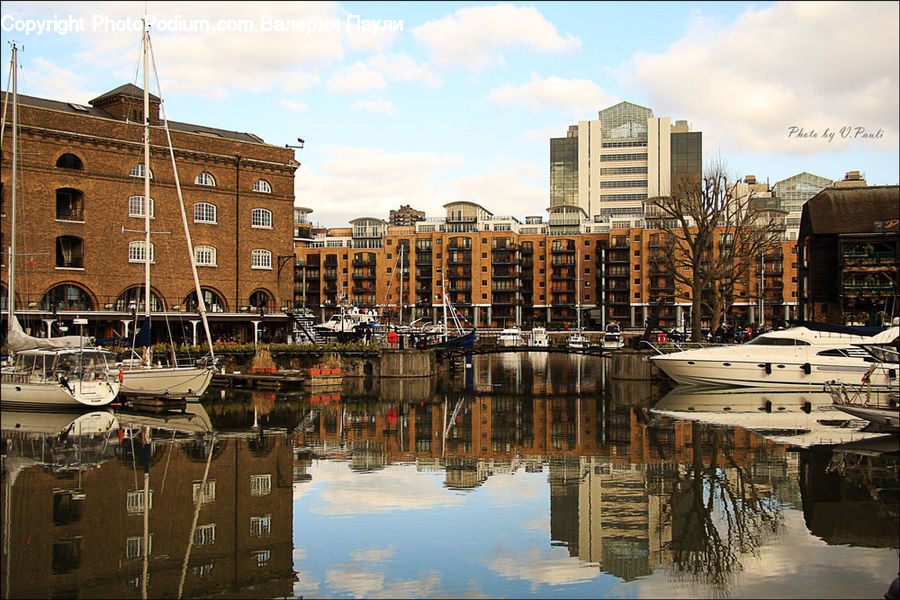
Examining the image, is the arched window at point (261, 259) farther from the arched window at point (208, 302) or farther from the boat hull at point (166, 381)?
the boat hull at point (166, 381)

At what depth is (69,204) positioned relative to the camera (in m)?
51.2

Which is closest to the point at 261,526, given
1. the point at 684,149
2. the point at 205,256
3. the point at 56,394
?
the point at 56,394

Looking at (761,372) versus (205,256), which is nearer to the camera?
(761,372)

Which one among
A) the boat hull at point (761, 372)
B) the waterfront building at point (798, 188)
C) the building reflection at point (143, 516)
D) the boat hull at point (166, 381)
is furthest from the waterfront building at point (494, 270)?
the building reflection at point (143, 516)

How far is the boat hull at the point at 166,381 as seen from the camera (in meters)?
32.2

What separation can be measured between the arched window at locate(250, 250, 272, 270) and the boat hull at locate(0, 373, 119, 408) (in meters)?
28.5

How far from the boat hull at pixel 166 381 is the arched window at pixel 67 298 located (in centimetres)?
1954

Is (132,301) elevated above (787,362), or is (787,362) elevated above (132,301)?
(132,301)

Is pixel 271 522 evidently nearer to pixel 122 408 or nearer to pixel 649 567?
pixel 649 567

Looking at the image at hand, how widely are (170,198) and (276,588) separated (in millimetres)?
47409

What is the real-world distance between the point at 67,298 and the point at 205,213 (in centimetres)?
1089

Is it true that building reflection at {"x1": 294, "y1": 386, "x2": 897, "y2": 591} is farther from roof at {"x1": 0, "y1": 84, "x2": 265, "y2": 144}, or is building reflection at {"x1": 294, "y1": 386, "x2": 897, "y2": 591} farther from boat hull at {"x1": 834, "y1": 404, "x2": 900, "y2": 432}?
roof at {"x1": 0, "y1": 84, "x2": 265, "y2": 144}

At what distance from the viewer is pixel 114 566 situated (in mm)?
12602

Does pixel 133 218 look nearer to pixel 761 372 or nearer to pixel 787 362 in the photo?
pixel 761 372
